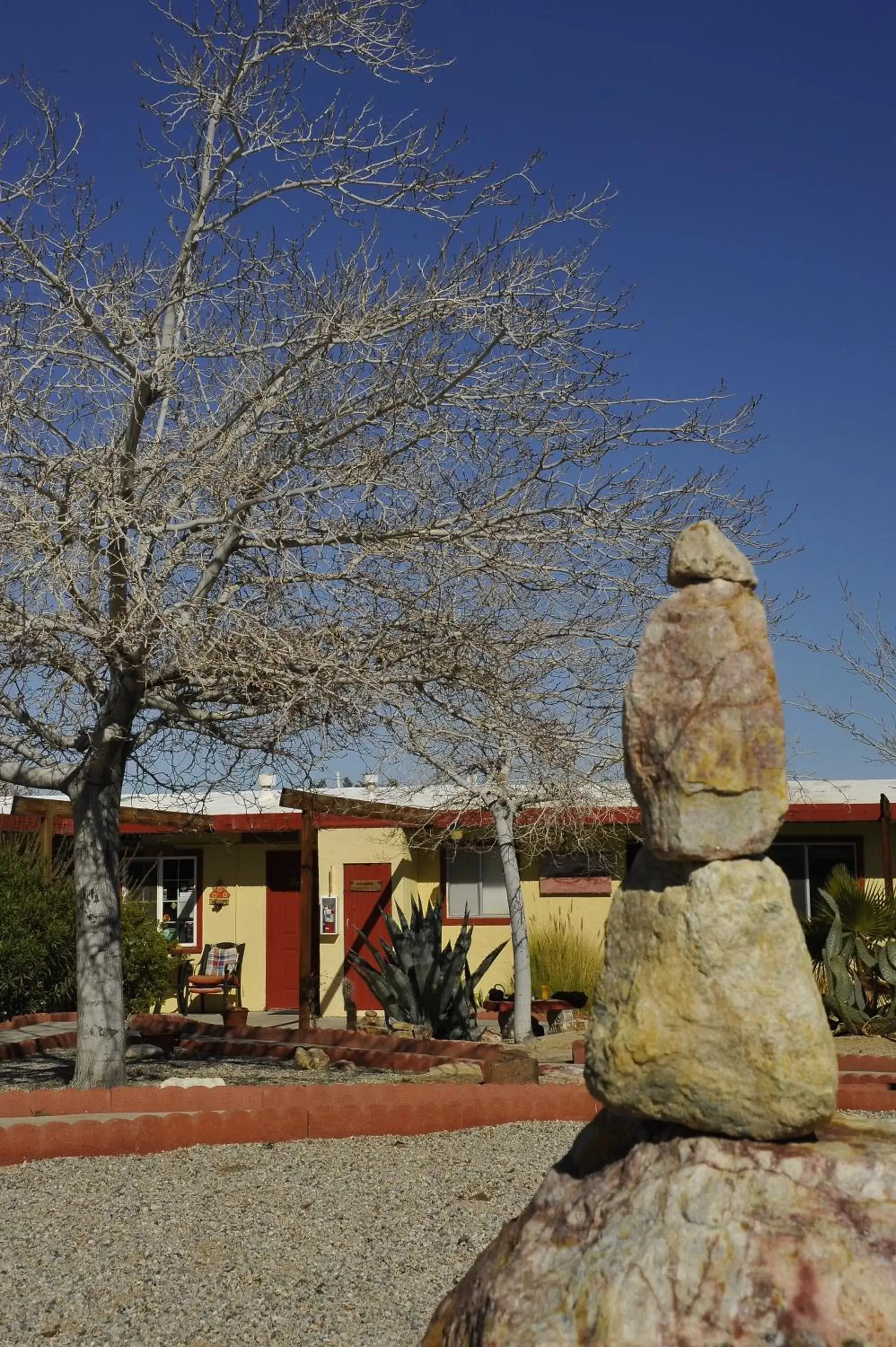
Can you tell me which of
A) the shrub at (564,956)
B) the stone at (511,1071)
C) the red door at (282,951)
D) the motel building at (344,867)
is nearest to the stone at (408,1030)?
the motel building at (344,867)

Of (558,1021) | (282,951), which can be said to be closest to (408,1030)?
(558,1021)

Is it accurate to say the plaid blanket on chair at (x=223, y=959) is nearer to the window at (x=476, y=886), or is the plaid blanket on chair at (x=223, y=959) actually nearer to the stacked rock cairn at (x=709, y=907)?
the window at (x=476, y=886)

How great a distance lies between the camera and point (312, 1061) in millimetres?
11359

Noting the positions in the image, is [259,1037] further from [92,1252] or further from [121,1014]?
[92,1252]

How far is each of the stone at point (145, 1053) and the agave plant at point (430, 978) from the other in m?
2.12

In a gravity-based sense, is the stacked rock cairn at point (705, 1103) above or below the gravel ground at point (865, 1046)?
above

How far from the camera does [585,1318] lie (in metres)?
3.51

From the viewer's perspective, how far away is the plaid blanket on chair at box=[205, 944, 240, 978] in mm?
18859

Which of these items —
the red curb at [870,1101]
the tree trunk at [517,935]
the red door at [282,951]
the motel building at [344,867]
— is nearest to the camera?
the red curb at [870,1101]

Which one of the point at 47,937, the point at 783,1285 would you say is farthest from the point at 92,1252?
the point at 47,937

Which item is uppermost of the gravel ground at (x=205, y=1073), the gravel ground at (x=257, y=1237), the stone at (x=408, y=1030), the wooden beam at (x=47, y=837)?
the wooden beam at (x=47, y=837)

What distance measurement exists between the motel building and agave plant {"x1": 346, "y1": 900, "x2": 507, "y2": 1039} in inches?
49.6

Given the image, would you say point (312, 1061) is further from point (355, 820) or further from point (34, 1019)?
point (355, 820)

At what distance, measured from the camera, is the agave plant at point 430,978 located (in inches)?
522
